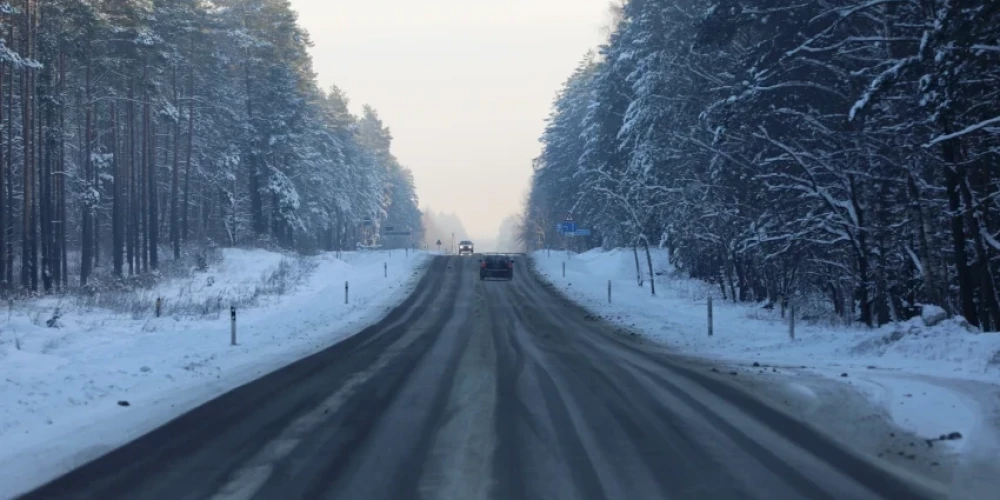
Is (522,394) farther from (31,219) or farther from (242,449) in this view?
(31,219)

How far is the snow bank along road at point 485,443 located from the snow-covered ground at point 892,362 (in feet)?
3.35

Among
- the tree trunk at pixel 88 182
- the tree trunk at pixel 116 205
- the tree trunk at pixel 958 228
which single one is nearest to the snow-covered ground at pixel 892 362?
the tree trunk at pixel 958 228

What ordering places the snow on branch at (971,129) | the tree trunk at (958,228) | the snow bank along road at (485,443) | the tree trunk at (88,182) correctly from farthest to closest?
the tree trunk at (88,182), the tree trunk at (958,228), the snow on branch at (971,129), the snow bank along road at (485,443)

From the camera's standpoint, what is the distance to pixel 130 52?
136ft

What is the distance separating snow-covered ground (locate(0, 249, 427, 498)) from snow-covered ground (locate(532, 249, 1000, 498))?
28.3 ft

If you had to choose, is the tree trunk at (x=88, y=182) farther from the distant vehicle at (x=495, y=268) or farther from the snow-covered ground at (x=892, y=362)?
the snow-covered ground at (x=892, y=362)

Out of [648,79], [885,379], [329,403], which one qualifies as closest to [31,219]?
[648,79]

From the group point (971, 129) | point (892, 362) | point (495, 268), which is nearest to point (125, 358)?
point (892, 362)

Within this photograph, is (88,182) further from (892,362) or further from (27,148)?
(892,362)

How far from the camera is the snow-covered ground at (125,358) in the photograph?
9203 millimetres

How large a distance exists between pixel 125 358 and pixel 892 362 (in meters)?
13.7

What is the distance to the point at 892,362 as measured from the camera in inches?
540

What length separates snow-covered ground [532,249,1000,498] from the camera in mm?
8297

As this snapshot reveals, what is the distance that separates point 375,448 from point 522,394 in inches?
157
